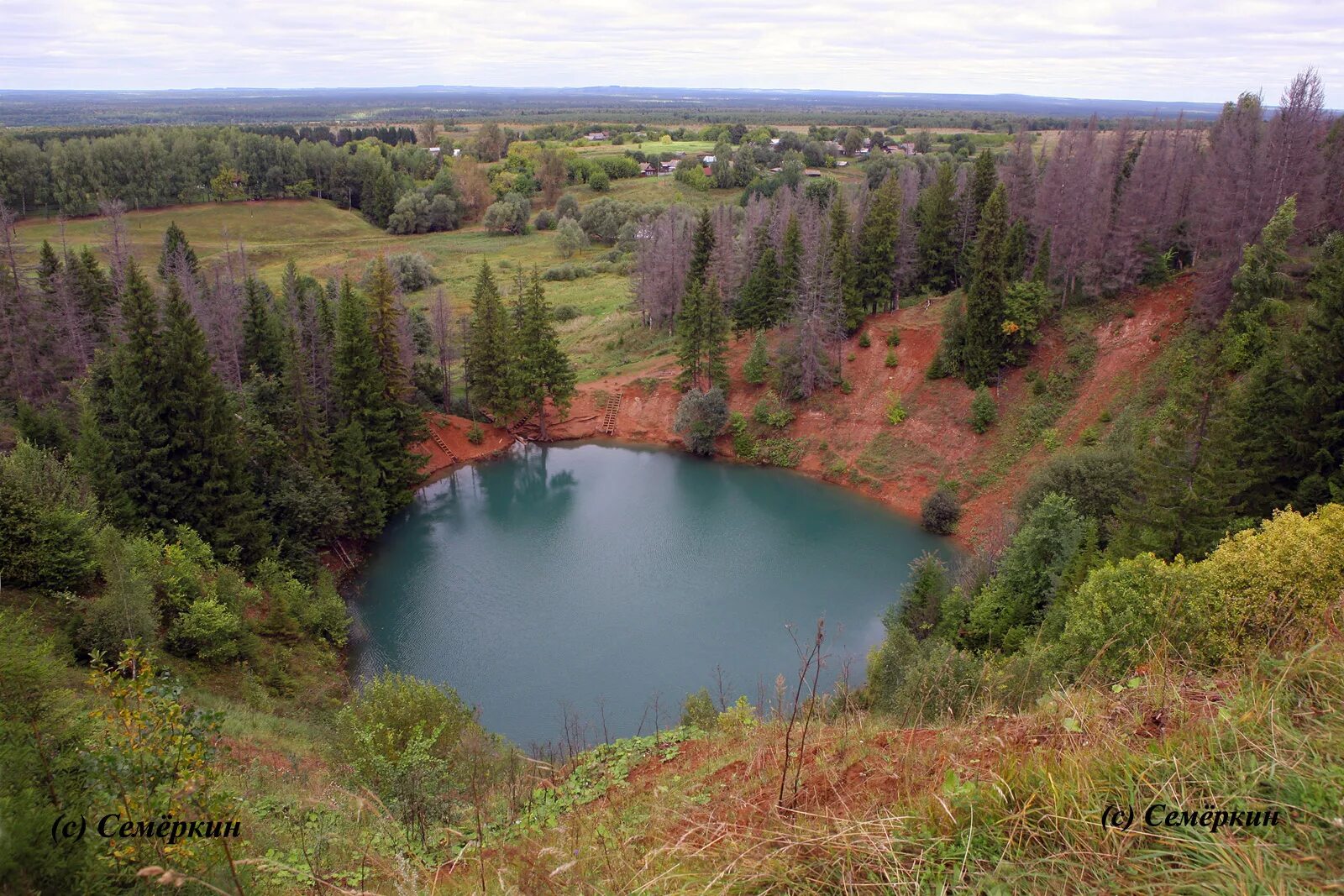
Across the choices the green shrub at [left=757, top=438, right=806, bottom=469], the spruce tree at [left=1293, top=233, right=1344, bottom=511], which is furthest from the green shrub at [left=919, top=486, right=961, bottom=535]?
the spruce tree at [left=1293, top=233, right=1344, bottom=511]

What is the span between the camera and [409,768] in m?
10.9

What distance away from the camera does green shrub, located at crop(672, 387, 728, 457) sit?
39500 millimetres

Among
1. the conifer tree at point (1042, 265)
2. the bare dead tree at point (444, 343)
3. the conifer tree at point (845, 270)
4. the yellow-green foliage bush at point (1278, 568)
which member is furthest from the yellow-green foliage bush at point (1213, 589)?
the bare dead tree at point (444, 343)

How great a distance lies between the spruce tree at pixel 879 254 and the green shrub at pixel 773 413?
5920 millimetres

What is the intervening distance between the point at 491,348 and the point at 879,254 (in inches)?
850

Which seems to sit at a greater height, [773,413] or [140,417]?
[140,417]

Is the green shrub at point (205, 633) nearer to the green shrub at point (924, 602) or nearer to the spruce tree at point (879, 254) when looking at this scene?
the green shrub at point (924, 602)

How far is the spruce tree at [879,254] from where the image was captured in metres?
43.2

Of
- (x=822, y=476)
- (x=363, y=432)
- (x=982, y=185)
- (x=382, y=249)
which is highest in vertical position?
(x=982, y=185)

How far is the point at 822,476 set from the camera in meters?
37.9

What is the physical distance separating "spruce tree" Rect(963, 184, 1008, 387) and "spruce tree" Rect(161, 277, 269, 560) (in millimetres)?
30692

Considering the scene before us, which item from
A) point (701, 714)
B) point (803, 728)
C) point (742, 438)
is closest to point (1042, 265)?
point (742, 438)

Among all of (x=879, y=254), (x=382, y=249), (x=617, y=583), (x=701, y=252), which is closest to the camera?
(x=617, y=583)

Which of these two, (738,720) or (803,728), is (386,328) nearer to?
(738,720)
